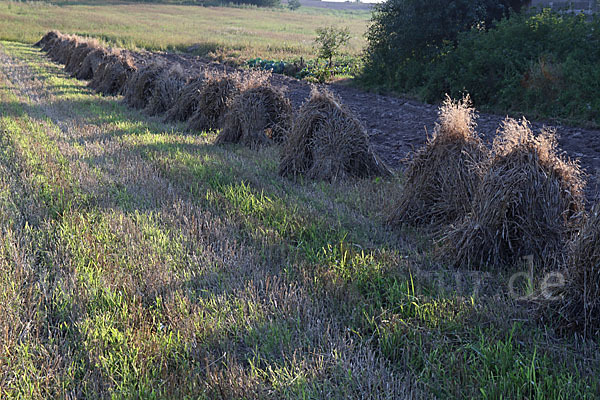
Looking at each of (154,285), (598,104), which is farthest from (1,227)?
(598,104)

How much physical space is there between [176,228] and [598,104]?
9.14m

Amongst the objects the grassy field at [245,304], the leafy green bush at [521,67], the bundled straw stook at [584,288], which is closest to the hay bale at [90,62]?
the leafy green bush at [521,67]

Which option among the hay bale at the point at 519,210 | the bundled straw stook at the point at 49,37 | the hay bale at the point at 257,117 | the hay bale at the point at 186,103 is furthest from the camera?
the bundled straw stook at the point at 49,37

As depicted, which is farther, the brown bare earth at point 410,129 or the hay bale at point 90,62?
the hay bale at point 90,62

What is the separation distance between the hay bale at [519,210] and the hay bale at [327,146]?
2.82m

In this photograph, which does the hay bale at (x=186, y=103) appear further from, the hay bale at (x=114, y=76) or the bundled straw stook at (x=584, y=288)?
the bundled straw stook at (x=584, y=288)

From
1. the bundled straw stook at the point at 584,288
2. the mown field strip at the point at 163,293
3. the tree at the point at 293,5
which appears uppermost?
the tree at the point at 293,5

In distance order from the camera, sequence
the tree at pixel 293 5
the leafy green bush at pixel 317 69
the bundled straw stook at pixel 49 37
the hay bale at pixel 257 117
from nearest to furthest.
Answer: the hay bale at pixel 257 117
the leafy green bush at pixel 317 69
the bundled straw stook at pixel 49 37
the tree at pixel 293 5

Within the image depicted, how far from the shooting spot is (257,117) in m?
9.00

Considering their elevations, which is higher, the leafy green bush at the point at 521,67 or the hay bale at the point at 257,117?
the leafy green bush at the point at 521,67

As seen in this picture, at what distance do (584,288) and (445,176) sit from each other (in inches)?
80.0

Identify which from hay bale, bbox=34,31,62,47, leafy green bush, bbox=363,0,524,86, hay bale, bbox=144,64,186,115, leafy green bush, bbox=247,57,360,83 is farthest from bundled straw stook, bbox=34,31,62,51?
hay bale, bbox=144,64,186,115

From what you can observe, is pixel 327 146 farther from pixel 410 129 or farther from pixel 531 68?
pixel 531 68

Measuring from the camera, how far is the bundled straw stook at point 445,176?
489 cm
